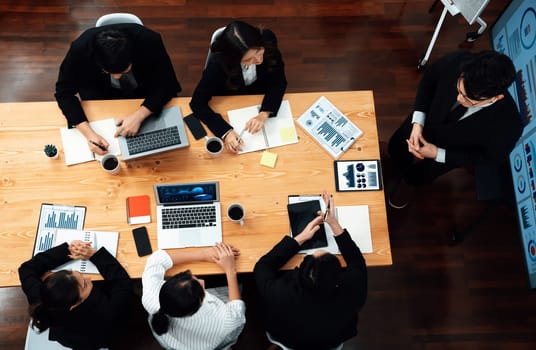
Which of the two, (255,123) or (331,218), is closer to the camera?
(331,218)

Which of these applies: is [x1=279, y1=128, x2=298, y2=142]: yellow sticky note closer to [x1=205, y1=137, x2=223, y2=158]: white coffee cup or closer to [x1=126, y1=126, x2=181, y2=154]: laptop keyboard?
[x1=205, y1=137, x2=223, y2=158]: white coffee cup

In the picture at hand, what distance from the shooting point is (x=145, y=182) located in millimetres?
2324

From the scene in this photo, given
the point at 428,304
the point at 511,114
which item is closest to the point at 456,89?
the point at 511,114

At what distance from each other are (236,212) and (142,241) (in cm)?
51

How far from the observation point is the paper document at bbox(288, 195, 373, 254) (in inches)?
88.0

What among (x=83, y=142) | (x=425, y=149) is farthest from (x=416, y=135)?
(x=83, y=142)

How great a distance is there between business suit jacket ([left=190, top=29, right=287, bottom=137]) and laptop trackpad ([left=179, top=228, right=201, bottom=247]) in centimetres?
56

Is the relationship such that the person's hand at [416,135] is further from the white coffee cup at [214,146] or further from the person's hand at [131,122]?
the person's hand at [131,122]

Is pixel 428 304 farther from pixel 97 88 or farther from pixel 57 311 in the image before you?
pixel 97 88

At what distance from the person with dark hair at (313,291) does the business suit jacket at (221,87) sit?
660 millimetres

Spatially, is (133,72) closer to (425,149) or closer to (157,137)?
(157,137)

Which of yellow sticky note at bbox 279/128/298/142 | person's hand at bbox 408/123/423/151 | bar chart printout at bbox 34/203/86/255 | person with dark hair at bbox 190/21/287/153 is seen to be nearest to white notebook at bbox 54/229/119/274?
bar chart printout at bbox 34/203/86/255

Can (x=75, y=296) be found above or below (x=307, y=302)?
below

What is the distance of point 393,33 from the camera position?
3.82m
